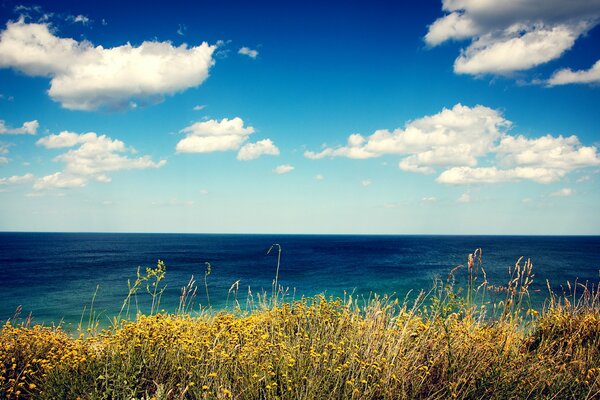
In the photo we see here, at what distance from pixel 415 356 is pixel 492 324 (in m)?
2.80

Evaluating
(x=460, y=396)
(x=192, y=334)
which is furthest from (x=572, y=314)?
(x=192, y=334)

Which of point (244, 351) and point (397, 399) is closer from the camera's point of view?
point (397, 399)

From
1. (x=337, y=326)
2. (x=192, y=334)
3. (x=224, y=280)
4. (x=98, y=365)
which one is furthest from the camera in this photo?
(x=224, y=280)

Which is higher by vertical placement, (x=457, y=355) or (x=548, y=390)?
(x=457, y=355)

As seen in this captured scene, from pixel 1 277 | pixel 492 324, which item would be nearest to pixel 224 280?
pixel 1 277

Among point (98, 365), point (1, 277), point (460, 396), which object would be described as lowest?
point (1, 277)

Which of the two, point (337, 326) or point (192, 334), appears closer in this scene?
point (192, 334)

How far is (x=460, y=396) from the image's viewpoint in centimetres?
426

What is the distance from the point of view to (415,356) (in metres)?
4.80

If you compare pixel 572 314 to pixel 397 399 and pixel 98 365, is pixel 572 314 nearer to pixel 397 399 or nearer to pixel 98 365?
pixel 397 399

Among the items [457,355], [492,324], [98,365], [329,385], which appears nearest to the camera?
[329,385]

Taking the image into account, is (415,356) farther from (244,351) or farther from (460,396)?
(244,351)

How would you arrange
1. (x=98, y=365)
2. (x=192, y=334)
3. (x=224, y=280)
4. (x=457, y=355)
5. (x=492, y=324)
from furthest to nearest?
(x=224, y=280), (x=492, y=324), (x=192, y=334), (x=457, y=355), (x=98, y=365)

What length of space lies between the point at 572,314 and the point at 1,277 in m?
62.3
